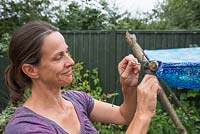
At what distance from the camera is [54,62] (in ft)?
4.86

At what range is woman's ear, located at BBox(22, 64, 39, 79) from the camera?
149 cm

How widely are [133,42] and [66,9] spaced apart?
632cm

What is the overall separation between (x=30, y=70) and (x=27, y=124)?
0.22 metres

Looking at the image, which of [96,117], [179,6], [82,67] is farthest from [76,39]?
[96,117]

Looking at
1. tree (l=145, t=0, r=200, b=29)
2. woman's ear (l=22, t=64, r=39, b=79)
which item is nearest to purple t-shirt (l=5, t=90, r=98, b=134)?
woman's ear (l=22, t=64, r=39, b=79)

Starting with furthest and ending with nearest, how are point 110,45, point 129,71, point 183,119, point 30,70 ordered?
point 110,45 → point 183,119 → point 129,71 → point 30,70

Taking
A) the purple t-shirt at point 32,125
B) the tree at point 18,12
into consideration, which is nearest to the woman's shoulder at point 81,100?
the purple t-shirt at point 32,125

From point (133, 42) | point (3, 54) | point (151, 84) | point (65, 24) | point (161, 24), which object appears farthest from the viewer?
point (161, 24)

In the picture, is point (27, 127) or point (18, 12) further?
point (18, 12)

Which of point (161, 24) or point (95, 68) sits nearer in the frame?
point (95, 68)

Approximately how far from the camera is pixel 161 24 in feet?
26.8

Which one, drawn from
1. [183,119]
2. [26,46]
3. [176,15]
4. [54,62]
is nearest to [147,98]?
[54,62]

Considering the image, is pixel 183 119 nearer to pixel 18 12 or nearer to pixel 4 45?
pixel 4 45

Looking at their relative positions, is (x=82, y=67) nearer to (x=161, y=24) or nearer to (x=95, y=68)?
(x=95, y=68)
